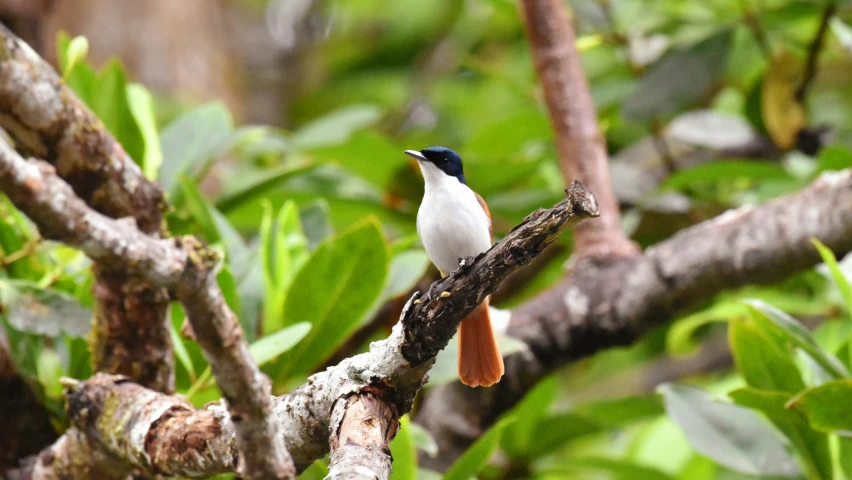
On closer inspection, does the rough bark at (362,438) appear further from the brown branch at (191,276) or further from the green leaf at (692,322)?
the green leaf at (692,322)

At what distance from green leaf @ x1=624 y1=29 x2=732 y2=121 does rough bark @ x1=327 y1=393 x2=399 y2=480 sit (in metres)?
2.03

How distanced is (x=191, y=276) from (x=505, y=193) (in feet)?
6.27

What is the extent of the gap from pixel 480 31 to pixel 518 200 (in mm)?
3221

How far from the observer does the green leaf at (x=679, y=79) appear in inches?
122

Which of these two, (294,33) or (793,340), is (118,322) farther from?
(294,33)

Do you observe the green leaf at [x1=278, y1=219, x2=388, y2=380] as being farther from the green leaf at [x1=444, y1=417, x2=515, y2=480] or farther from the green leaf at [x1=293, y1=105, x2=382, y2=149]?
the green leaf at [x1=293, y1=105, x2=382, y2=149]

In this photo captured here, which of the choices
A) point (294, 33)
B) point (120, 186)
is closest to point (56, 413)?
point (120, 186)

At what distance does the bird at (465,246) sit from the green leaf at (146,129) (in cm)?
84

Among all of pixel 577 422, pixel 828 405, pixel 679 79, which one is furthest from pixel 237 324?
pixel 679 79

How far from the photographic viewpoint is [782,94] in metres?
3.22

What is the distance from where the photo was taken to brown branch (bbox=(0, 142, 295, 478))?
1.21 metres

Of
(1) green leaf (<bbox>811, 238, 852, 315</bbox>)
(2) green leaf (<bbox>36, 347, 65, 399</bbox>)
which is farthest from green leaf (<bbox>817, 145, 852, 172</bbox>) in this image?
(2) green leaf (<bbox>36, 347, 65, 399</bbox>)

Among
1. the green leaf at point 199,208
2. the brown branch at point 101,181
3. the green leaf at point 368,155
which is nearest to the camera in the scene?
the brown branch at point 101,181

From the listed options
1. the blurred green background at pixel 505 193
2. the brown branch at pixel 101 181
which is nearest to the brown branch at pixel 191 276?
the brown branch at pixel 101 181
